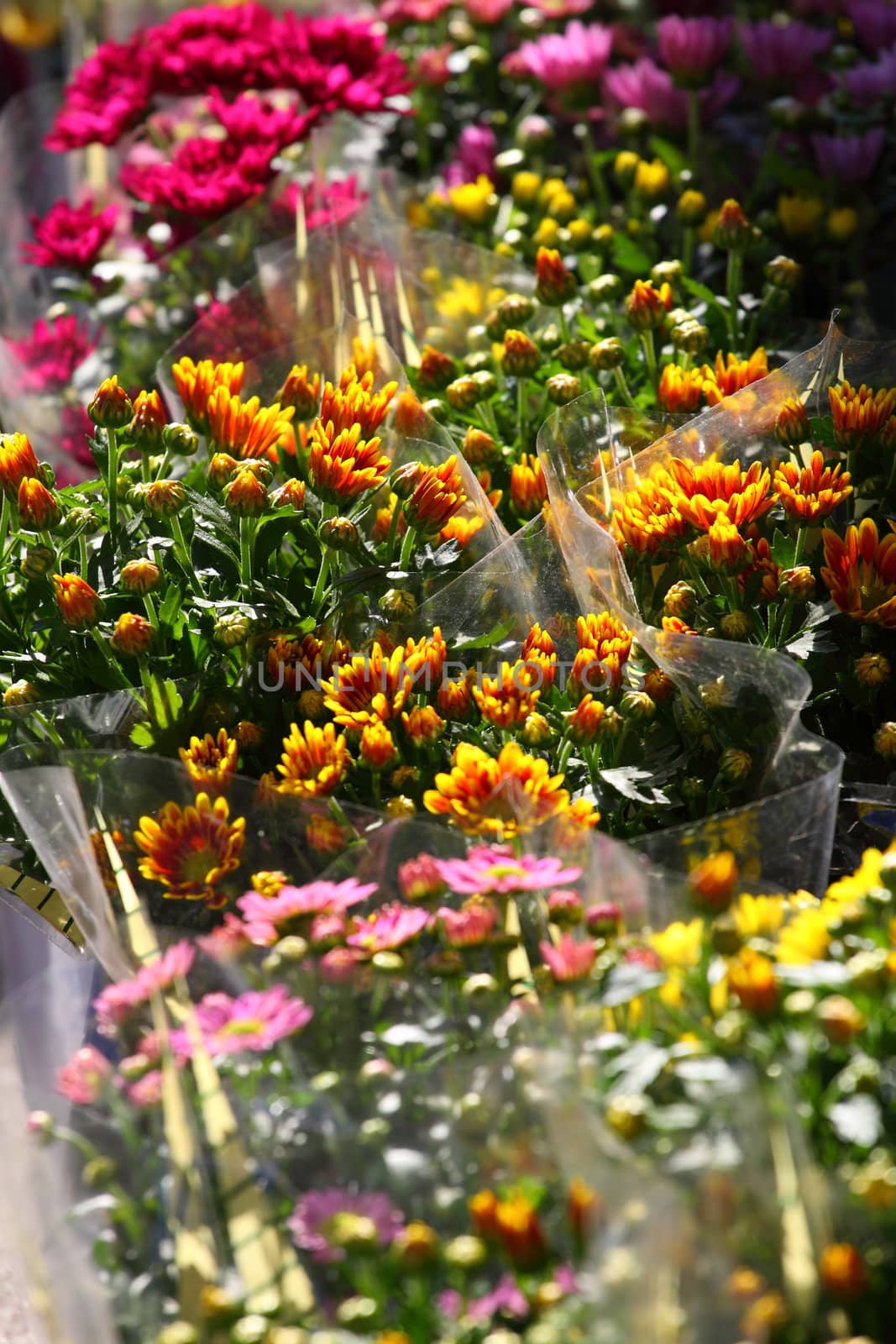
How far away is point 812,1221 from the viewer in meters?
0.53

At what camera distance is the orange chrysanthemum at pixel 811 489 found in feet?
2.82

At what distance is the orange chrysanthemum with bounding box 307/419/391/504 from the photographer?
0.88 m

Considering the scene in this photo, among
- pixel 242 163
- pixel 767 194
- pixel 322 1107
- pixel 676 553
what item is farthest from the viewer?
pixel 767 194

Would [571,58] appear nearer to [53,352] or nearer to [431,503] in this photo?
[53,352]

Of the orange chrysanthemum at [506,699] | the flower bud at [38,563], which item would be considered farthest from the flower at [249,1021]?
the flower bud at [38,563]

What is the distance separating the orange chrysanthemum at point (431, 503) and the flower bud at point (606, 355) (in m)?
0.26

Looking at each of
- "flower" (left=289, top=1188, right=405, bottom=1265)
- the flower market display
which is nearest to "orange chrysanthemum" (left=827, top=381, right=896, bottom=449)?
the flower market display

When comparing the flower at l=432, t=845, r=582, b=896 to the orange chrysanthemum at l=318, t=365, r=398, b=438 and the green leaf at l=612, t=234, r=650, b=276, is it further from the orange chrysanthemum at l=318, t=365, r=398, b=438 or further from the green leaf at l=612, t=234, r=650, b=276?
the green leaf at l=612, t=234, r=650, b=276

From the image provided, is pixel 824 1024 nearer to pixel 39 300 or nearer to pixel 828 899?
pixel 828 899

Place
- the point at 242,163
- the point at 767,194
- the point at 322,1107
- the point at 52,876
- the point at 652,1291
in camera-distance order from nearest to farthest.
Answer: the point at 652,1291
the point at 322,1107
the point at 52,876
the point at 242,163
the point at 767,194

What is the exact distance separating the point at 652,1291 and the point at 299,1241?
161 mm

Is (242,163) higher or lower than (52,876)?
higher

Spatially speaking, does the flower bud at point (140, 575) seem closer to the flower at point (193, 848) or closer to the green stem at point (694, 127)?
the flower at point (193, 848)

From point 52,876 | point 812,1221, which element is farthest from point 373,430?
point 812,1221
